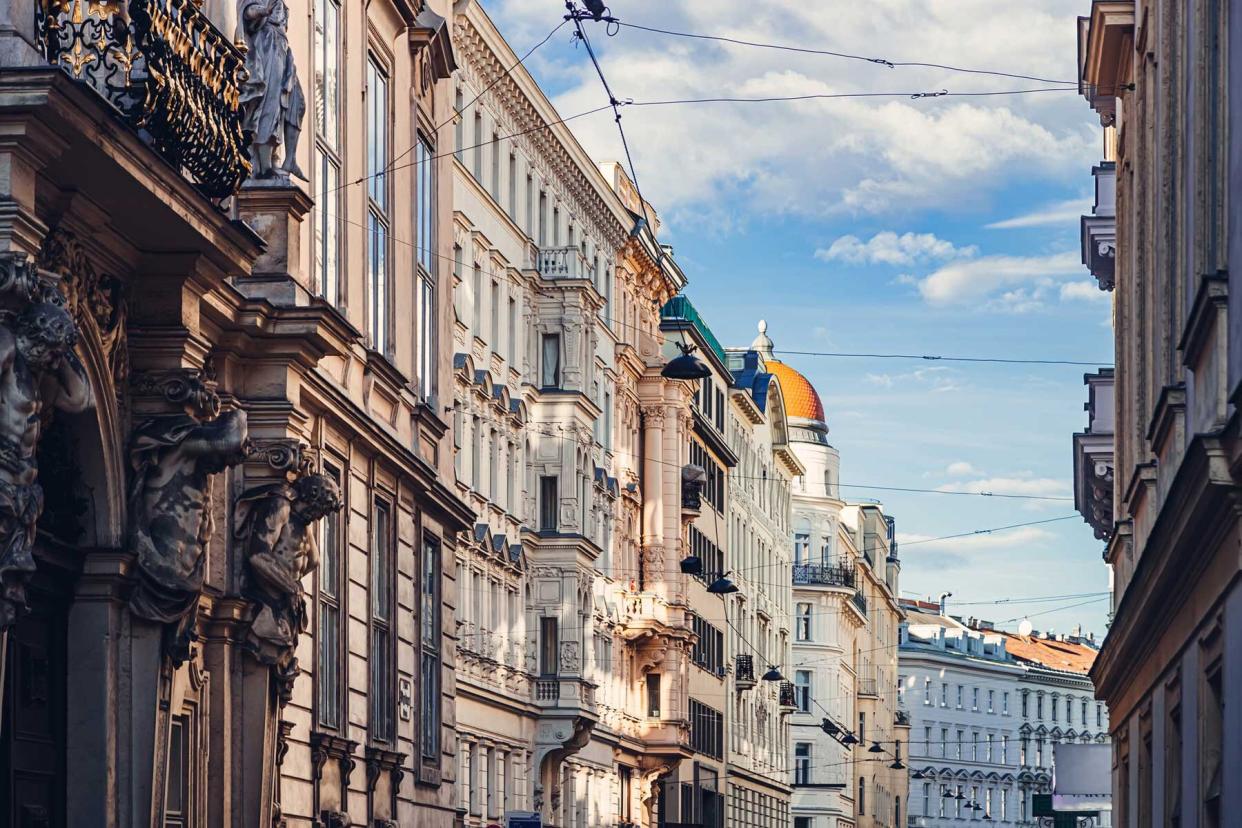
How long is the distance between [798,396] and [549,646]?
227 feet

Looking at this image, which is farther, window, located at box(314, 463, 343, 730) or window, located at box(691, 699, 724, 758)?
window, located at box(691, 699, 724, 758)

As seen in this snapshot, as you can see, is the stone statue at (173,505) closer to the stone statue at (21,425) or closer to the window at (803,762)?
the stone statue at (21,425)

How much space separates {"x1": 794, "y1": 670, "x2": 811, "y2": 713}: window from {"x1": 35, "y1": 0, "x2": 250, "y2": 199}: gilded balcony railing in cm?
9414

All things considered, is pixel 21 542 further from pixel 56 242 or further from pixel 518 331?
pixel 518 331

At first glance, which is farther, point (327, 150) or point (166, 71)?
point (327, 150)

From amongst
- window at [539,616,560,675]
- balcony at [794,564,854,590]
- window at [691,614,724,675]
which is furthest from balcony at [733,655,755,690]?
window at [539,616,560,675]

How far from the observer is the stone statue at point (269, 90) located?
19109 mm

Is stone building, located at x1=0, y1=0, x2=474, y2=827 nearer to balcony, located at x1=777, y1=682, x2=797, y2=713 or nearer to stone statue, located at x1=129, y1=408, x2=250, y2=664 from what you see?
stone statue, located at x1=129, y1=408, x2=250, y2=664

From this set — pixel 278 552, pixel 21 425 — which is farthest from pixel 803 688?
pixel 21 425

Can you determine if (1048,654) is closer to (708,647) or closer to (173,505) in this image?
(708,647)

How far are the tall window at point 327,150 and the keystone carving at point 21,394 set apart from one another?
8.15 metres

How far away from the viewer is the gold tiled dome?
120875 millimetres

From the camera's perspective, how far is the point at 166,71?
1543cm

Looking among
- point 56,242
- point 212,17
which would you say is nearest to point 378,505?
point 212,17
